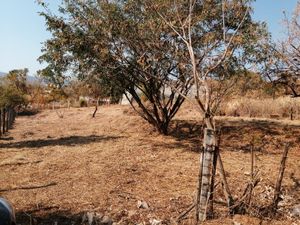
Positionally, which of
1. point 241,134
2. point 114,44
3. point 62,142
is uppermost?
point 114,44

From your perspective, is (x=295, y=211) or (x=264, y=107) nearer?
(x=295, y=211)

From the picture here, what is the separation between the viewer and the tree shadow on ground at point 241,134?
13219 mm

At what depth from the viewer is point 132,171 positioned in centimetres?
977

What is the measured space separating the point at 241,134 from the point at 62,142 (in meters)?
Result: 6.29

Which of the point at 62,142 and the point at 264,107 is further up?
the point at 264,107

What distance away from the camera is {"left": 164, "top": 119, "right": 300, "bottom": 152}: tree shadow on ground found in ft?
43.4

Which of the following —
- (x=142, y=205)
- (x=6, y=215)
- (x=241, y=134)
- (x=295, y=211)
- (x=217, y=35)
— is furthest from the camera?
(x=241, y=134)

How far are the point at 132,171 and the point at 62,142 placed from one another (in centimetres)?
569

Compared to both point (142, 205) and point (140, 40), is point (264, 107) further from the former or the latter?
point (142, 205)

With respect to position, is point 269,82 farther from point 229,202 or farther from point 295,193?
point 229,202

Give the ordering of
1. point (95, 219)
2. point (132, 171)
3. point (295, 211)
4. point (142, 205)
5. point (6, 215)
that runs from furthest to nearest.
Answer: point (132, 171) < point (142, 205) < point (295, 211) < point (95, 219) < point (6, 215)

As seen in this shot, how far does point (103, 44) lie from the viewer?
1254 cm

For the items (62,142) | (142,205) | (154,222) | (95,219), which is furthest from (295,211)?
(62,142)

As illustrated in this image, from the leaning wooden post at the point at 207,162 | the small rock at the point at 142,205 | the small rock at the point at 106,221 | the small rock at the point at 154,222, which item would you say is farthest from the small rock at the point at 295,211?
the small rock at the point at 106,221
